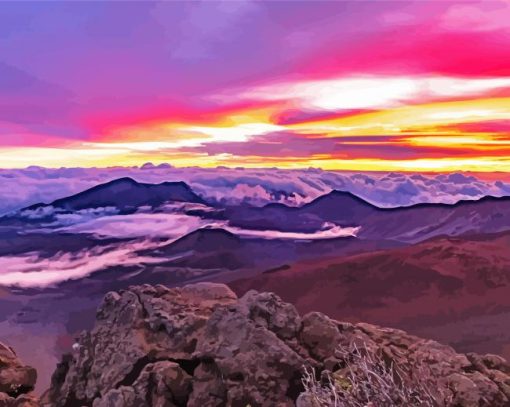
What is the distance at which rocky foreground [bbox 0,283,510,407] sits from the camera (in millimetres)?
6617

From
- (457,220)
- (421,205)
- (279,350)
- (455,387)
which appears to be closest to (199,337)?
(279,350)

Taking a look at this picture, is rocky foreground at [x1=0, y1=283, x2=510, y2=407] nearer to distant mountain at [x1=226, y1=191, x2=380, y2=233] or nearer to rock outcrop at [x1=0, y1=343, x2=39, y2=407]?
rock outcrop at [x1=0, y1=343, x2=39, y2=407]

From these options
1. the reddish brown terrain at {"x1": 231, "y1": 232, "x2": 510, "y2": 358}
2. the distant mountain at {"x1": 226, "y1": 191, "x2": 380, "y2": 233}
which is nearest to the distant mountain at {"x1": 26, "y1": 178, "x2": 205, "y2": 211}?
the distant mountain at {"x1": 226, "y1": 191, "x2": 380, "y2": 233}

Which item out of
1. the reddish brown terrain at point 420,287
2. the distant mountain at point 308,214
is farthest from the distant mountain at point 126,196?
the reddish brown terrain at point 420,287

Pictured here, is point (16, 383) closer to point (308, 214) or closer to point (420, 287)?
point (308, 214)

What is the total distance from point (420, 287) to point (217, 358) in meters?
11.1

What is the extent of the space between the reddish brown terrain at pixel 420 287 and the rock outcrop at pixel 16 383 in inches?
287

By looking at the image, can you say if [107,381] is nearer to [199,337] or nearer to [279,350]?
[199,337]

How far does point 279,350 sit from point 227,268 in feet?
27.4

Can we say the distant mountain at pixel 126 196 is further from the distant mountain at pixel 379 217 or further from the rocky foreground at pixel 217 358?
the rocky foreground at pixel 217 358

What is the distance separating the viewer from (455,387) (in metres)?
6.05

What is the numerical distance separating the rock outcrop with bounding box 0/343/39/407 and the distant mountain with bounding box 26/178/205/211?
19.5ft

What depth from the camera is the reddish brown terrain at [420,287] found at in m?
13.6

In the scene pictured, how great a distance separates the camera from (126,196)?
542 inches
